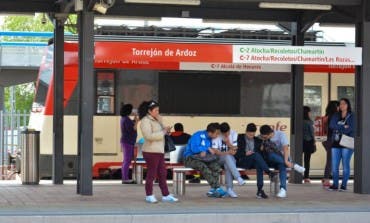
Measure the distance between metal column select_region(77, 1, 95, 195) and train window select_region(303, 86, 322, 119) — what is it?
754cm

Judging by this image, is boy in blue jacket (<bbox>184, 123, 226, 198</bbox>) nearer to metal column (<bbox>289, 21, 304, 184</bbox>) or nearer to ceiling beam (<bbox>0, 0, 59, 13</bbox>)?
metal column (<bbox>289, 21, 304, 184</bbox>)

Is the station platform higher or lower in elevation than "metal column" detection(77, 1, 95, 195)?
lower

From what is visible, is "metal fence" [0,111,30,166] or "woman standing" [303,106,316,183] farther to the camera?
"metal fence" [0,111,30,166]

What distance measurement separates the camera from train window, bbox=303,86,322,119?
1866 centimetres

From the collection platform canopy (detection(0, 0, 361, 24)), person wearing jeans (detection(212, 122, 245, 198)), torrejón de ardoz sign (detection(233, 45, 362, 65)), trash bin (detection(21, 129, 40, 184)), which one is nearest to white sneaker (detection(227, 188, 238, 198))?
person wearing jeans (detection(212, 122, 245, 198))

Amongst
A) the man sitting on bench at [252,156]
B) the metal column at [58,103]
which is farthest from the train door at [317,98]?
the metal column at [58,103]

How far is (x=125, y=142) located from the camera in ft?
52.4

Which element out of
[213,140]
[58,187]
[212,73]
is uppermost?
[212,73]

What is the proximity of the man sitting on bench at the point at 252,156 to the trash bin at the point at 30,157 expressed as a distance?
14.6 feet

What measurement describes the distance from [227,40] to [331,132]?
180 inches

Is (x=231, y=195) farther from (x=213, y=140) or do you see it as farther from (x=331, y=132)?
(x=331, y=132)

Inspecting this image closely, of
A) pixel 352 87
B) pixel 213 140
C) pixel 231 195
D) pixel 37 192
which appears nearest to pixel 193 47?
pixel 213 140

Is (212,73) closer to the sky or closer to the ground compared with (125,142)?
closer to the sky

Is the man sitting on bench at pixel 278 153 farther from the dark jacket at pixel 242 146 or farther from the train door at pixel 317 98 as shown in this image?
the train door at pixel 317 98
